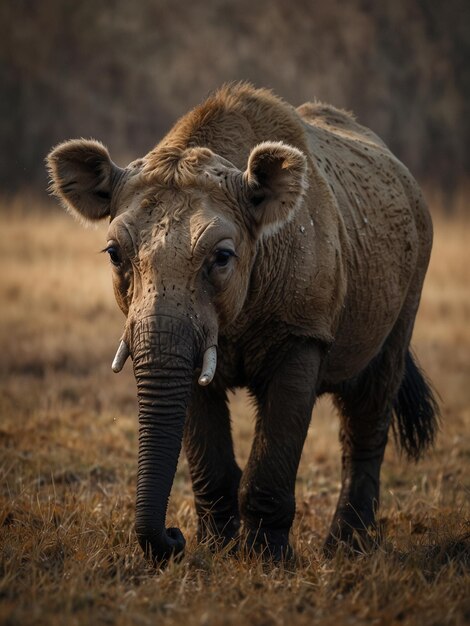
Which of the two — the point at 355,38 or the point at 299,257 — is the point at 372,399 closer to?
the point at 299,257

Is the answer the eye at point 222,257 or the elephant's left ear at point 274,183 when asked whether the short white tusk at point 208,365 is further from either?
the elephant's left ear at point 274,183

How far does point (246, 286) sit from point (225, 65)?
20.7 metres

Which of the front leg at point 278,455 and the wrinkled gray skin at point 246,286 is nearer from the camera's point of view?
the wrinkled gray skin at point 246,286

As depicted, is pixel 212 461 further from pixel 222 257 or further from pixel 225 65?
pixel 225 65

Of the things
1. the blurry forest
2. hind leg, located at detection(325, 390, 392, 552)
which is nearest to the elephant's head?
hind leg, located at detection(325, 390, 392, 552)

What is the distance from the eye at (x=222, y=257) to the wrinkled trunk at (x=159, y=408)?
1.34 ft

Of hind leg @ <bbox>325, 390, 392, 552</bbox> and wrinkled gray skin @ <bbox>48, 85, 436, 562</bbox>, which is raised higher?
wrinkled gray skin @ <bbox>48, 85, 436, 562</bbox>

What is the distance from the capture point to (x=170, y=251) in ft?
15.9

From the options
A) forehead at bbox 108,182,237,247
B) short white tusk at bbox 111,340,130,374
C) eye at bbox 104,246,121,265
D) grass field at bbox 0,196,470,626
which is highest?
forehead at bbox 108,182,237,247

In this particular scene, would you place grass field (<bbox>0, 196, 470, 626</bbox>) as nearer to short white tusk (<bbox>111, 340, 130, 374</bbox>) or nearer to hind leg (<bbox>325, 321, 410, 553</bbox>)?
hind leg (<bbox>325, 321, 410, 553</bbox>)

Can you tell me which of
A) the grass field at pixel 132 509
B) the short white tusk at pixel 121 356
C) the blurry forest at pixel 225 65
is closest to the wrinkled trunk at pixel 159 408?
the short white tusk at pixel 121 356

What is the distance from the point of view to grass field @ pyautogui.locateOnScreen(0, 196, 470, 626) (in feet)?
14.3

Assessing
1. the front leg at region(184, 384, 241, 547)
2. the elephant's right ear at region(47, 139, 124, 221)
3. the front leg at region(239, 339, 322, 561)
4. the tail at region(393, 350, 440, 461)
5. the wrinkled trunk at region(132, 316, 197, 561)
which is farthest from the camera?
the tail at region(393, 350, 440, 461)

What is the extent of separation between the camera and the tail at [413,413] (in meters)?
7.57
